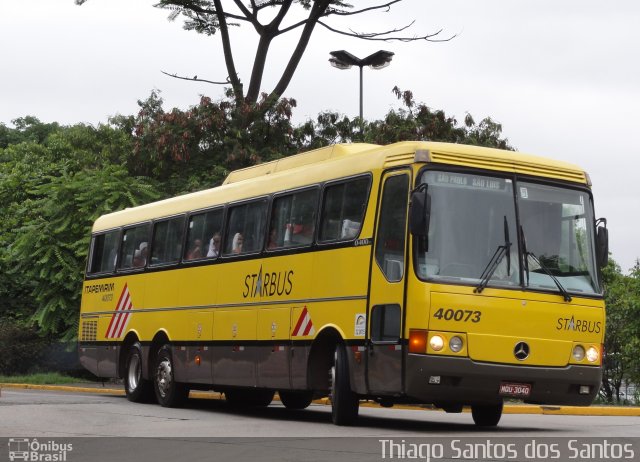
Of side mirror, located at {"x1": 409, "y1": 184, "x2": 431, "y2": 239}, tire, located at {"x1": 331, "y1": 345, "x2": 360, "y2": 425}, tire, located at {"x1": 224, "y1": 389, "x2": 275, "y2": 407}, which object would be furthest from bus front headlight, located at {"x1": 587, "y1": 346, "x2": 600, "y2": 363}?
tire, located at {"x1": 224, "y1": 389, "x2": 275, "y2": 407}

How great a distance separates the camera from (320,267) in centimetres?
1695

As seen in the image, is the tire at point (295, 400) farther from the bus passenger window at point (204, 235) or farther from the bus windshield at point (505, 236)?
the bus windshield at point (505, 236)

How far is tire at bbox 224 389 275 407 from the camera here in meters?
21.8

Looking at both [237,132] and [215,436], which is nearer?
[215,436]

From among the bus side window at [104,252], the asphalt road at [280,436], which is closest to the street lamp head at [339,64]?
the bus side window at [104,252]

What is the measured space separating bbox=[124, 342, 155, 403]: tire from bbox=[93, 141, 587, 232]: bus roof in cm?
254

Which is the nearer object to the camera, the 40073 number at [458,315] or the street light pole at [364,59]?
the 40073 number at [458,315]

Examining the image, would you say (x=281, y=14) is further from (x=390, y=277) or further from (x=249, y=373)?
(x=390, y=277)

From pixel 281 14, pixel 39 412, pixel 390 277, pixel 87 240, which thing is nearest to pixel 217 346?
pixel 39 412

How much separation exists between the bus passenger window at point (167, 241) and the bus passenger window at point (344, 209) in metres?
5.24

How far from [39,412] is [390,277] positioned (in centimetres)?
563

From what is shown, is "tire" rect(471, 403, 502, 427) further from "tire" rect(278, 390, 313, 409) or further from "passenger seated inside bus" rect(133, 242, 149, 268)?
"passenger seated inside bus" rect(133, 242, 149, 268)
